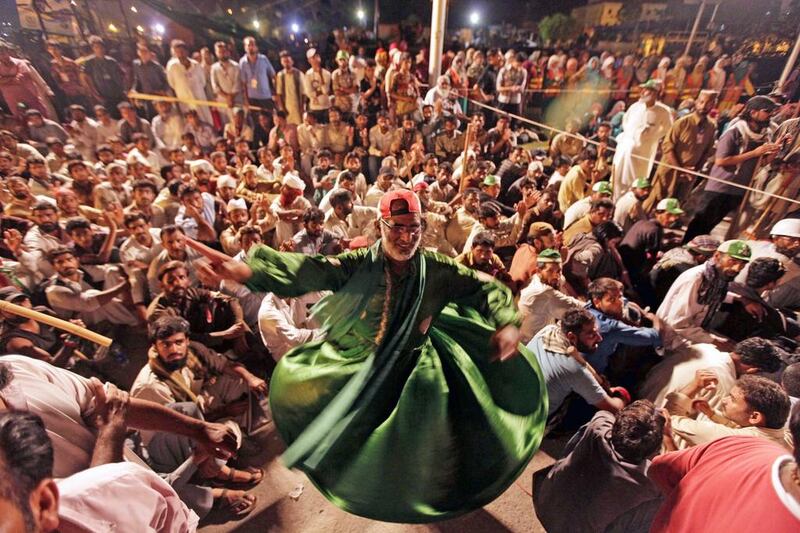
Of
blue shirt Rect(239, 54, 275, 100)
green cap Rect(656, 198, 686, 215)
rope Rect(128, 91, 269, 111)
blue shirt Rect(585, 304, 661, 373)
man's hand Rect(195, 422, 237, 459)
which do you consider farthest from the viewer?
blue shirt Rect(239, 54, 275, 100)

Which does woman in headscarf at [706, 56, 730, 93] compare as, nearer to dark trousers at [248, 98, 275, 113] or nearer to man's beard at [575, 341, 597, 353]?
man's beard at [575, 341, 597, 353]

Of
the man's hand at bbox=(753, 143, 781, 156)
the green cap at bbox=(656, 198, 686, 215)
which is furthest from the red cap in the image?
the man's hand at bbox=(753, 143, 781, 156)

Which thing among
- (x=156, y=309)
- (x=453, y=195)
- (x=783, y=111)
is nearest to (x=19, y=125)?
(x=156, y=309)

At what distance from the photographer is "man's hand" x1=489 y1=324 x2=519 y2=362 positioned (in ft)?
7.11

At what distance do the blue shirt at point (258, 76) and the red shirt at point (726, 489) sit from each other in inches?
370

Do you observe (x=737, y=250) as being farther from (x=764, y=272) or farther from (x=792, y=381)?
(x=792, y=381)

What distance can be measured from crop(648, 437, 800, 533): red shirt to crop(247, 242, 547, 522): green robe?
2.46 ft

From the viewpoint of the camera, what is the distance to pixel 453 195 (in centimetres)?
634

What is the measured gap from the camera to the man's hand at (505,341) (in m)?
2.17

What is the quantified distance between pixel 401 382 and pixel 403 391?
149mm

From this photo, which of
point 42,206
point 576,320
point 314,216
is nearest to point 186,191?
point 42,206

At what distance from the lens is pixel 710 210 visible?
18.3ft

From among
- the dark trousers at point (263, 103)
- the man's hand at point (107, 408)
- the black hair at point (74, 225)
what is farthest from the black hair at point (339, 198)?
the dark trousers at point (263, 103)

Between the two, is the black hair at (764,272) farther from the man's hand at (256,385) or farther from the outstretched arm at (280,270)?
the man's hand at (256,385)
